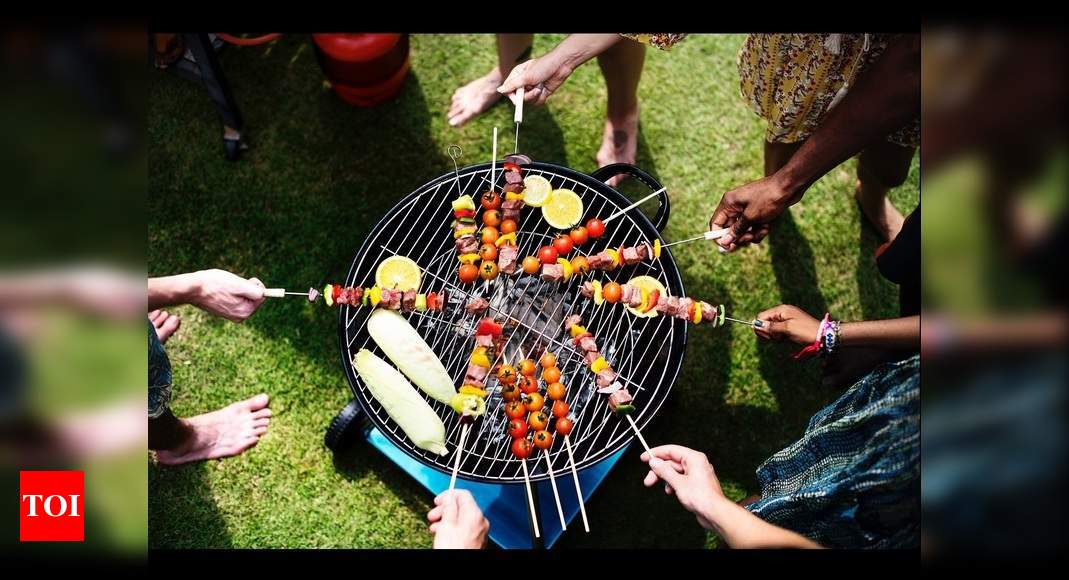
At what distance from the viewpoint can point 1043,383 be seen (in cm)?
167

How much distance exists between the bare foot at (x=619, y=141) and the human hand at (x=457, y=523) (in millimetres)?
2308

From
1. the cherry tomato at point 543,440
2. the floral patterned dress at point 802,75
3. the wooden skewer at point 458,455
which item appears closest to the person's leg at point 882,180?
the floral patterned dress at point 802,75

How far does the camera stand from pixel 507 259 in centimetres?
300

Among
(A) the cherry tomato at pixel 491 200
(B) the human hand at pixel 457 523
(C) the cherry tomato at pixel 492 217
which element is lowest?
(B) the human hand at pixel 457 523

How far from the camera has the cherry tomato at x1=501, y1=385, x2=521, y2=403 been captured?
9.85ft

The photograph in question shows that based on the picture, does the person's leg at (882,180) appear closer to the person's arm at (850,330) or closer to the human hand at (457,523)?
the person's arm at (850,330)

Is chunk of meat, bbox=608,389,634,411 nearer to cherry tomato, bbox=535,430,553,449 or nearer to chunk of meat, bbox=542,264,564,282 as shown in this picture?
cherry tomato, bbox=535,430,553,449

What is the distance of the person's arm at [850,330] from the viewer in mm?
2834

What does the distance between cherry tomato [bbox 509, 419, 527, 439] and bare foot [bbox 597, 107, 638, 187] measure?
191cm

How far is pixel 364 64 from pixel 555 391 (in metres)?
2.36

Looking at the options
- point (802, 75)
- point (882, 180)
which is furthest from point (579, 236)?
point (882, 180)

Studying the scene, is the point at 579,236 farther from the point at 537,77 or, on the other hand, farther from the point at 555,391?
the point at 537,77

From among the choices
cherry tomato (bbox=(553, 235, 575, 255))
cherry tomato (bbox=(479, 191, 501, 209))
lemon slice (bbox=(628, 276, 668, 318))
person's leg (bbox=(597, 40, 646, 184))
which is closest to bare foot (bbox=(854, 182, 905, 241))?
person's leg (bbox=(597, 40, 646, 184))

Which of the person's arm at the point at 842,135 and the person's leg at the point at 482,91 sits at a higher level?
the person's leg at the point at 482,91
